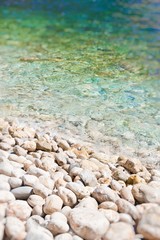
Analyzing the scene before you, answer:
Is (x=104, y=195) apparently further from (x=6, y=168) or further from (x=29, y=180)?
(x=6, y=168)

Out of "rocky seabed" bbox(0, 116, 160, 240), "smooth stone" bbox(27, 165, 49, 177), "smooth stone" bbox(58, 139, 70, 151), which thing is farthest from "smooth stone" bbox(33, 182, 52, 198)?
"smooth stone" bbox(58, 139, 70, 151)

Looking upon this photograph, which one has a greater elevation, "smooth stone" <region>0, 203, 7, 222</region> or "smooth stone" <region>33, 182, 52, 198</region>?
"smooth stone" <region>0, 203, 7, 222</region>

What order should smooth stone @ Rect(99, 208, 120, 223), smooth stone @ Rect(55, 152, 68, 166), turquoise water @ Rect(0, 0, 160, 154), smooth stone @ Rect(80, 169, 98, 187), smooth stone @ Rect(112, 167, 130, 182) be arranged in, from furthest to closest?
1. turquoise water @ Rect(0, 0, 160, 154)
2. smooth stone @ Rect(55, 152, 68, 166)
3. smooth stone @ Rect(112, 167, 130, 182)
4. smooth stone @ Rect(80, 169, 98, 187)
5. smooth stone @ Rect(99, 208, 120, 223)

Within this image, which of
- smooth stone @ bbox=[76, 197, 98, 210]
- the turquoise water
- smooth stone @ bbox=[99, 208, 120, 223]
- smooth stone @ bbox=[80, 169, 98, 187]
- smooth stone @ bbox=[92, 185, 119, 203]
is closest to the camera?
smooth stone @ bbox=[99, 208, 120, 223]

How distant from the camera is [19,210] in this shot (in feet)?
6.52

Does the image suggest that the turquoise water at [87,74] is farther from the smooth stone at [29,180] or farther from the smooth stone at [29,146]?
the smooth stone at [29,180]

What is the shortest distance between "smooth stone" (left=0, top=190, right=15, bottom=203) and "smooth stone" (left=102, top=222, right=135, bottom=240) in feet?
1.87

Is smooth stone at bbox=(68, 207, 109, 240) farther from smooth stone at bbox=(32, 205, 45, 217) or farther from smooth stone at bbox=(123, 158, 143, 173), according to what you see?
smooth stone at bbox=(123, 158, 143, 173)

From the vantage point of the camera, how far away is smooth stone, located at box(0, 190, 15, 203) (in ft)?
6.73

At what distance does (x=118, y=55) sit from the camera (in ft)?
22.2

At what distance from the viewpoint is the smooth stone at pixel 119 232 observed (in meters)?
1.80

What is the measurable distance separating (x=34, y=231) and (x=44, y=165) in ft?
2.86

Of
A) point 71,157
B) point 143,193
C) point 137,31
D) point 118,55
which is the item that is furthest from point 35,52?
point 143,193

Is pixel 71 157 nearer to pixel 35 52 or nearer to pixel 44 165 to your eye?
pixel 44 165
